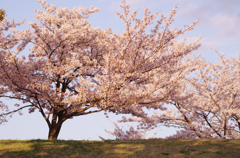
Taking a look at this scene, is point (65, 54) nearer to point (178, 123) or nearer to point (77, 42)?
point (77, 42)

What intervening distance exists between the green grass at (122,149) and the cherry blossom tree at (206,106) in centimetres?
649

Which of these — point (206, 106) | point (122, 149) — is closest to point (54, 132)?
point (122, 149)

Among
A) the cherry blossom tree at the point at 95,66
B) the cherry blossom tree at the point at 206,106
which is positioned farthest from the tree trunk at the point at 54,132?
the cherry blossom tree at the point at 206,106

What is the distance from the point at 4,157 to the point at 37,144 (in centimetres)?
214

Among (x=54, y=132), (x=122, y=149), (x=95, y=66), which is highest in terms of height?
(x=95, y=66)

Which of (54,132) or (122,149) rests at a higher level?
(54,132)

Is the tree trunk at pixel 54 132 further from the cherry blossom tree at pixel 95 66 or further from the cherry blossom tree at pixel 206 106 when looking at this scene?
the cherry blossom tree at pixel 206 106

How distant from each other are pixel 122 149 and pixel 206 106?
414 inches

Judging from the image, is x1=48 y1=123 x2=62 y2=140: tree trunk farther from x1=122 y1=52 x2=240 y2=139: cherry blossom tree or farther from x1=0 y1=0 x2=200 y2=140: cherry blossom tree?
x1=122 y1=52 x2=240 y2=139: cherry blossom tree

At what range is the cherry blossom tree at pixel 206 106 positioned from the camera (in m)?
19.8

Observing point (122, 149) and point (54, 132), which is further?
point (54, 132)

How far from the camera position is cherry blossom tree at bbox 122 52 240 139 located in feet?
64.9

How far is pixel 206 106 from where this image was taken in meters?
19.7

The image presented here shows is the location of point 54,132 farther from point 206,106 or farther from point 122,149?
point 206,106
